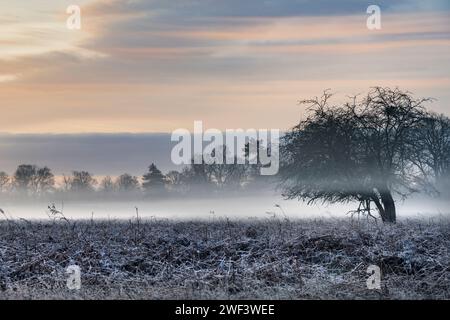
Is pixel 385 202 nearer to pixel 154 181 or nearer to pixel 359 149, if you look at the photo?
pixel 359 149

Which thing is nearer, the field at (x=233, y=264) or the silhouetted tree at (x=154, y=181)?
the field at (x=233, y=264)

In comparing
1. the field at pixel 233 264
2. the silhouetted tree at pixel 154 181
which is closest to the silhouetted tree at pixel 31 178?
the silhouetted tree at pixel 154 181

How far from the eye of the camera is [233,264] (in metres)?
17.5

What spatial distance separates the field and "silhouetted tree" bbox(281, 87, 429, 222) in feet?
40.2

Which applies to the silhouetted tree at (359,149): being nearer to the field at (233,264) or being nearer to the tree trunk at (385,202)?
the tree trunk at (385,202)

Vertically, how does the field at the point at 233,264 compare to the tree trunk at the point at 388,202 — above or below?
below

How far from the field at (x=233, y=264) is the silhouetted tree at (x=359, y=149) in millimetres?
12239

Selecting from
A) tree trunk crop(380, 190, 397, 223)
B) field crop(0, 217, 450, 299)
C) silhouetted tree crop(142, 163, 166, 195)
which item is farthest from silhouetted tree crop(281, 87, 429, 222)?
silhouetted tree crop(142, 163, 166, 195)

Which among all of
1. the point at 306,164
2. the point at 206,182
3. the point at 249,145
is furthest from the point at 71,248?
the point at 206,182

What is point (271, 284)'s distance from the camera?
16.0 meters

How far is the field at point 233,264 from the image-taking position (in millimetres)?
15266

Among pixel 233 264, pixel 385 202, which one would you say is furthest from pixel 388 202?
pixel 233 264
